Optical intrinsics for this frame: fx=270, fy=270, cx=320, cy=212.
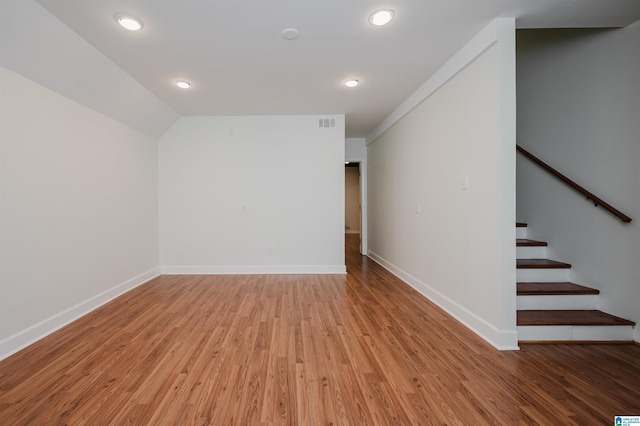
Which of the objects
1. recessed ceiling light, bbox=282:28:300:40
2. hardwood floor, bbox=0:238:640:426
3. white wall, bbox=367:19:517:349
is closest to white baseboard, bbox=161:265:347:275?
white wall, bbox=367:19:517:349

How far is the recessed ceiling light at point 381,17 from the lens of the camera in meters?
2.02

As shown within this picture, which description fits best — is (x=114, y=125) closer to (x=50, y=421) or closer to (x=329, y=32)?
(x=329, y=32)

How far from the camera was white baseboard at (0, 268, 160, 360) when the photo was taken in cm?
206

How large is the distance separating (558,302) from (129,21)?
4314 millimetres

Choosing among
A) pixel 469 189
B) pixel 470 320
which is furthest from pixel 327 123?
pixel 470 320

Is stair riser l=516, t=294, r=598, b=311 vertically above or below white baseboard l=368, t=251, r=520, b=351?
above

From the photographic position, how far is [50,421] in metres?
1.41

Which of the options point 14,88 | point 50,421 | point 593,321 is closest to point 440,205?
point 593,321

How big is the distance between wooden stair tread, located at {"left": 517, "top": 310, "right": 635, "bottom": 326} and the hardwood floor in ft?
0.61

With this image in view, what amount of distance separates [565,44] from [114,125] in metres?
5.16

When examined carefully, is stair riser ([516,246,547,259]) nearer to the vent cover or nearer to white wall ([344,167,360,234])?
the vent cover

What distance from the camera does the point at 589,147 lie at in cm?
255

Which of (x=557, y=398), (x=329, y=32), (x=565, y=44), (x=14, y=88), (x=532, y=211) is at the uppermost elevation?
(x=565, y=44)

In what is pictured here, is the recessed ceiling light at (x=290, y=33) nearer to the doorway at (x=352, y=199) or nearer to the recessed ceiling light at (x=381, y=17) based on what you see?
the recessed ceiling light at (x=381, y=17)
